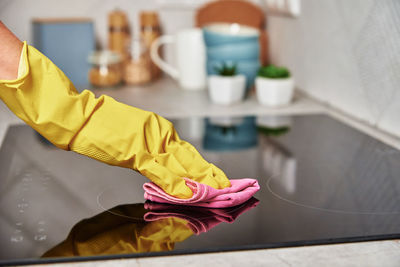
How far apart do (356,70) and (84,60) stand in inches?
32.1

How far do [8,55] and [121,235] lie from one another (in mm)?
250

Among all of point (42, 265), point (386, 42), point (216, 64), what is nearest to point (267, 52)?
point (216, 64)

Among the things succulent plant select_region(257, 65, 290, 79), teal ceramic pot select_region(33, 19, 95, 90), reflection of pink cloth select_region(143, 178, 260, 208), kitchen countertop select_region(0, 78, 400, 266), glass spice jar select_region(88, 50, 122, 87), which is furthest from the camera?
teal ceramic pot select_region(33, 19, 95, 90)

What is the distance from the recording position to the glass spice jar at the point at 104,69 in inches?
59.3

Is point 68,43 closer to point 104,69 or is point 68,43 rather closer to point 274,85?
point 104,69

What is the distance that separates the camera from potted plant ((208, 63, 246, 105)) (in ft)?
4.40

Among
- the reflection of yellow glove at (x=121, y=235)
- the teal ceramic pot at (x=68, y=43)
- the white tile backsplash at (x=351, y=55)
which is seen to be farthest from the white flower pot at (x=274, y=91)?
the reflection of yellow glove at (x=121, y=235)

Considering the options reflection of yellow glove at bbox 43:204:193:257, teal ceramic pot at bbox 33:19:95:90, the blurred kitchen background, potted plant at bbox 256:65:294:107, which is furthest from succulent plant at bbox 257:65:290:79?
reflection of yellow glove at bbox 43:204:193:257

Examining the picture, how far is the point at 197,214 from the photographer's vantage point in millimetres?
707

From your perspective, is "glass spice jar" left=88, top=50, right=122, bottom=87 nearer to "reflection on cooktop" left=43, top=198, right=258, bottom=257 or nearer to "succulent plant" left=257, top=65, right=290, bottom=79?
"succulent plant" left=257, top=65, right=290, bottom=79

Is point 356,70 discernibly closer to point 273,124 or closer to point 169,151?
point 273,124

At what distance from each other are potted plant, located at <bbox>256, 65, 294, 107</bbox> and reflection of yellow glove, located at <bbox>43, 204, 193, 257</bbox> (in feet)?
2.23

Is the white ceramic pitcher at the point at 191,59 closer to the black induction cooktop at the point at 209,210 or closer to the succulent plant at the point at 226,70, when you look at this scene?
the succulent plant at the point at 226,70

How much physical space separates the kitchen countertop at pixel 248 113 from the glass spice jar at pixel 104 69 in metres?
0.03
